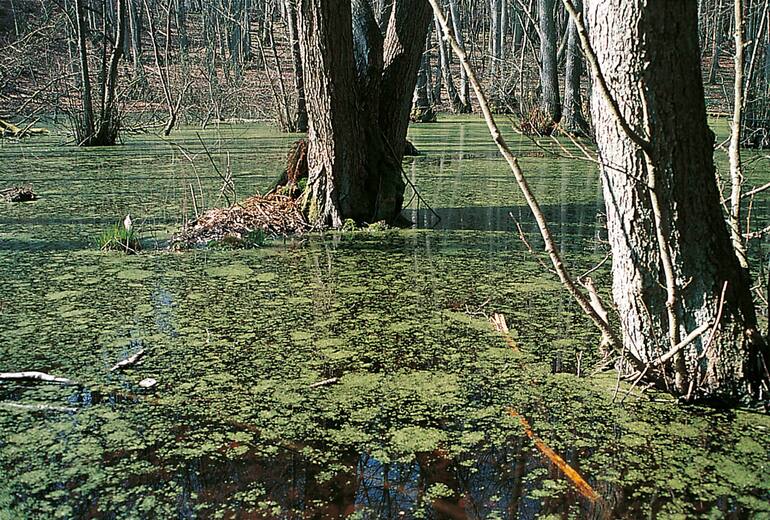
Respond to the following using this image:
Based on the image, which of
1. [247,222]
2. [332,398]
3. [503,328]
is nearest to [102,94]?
[247,222]

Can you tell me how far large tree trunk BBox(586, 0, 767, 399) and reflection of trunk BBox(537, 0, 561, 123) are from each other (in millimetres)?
9922

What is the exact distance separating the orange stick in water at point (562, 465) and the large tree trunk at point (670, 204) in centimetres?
37

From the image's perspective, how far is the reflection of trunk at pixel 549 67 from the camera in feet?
38.1

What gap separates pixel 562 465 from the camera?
64.9 inches

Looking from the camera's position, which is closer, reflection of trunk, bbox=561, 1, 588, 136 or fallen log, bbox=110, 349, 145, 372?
fallen log, bbox=110, 349, 145, 372

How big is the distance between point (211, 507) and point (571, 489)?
0.69 m

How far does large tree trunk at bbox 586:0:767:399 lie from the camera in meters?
Result: 1.81

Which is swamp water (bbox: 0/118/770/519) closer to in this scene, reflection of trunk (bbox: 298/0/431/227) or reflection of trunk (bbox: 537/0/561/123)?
reflection of trunk (bbox: 298/0/431/227)

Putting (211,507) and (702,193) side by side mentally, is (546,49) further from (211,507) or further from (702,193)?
(211,507)

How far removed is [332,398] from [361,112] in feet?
8.80

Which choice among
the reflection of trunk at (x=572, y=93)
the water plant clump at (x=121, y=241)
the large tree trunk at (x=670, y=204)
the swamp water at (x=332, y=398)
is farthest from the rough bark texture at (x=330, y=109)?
the reflection of trunk at (x=572, y=93)

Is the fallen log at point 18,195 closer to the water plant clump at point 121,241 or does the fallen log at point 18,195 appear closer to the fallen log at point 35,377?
the water plant clump at point 121,241

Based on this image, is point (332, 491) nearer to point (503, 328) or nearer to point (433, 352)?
point (433, 352)

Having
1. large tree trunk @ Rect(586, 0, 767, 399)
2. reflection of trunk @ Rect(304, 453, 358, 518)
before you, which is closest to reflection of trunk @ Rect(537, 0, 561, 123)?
large tree trunk @ Rect(586, 0, 767, 399)
